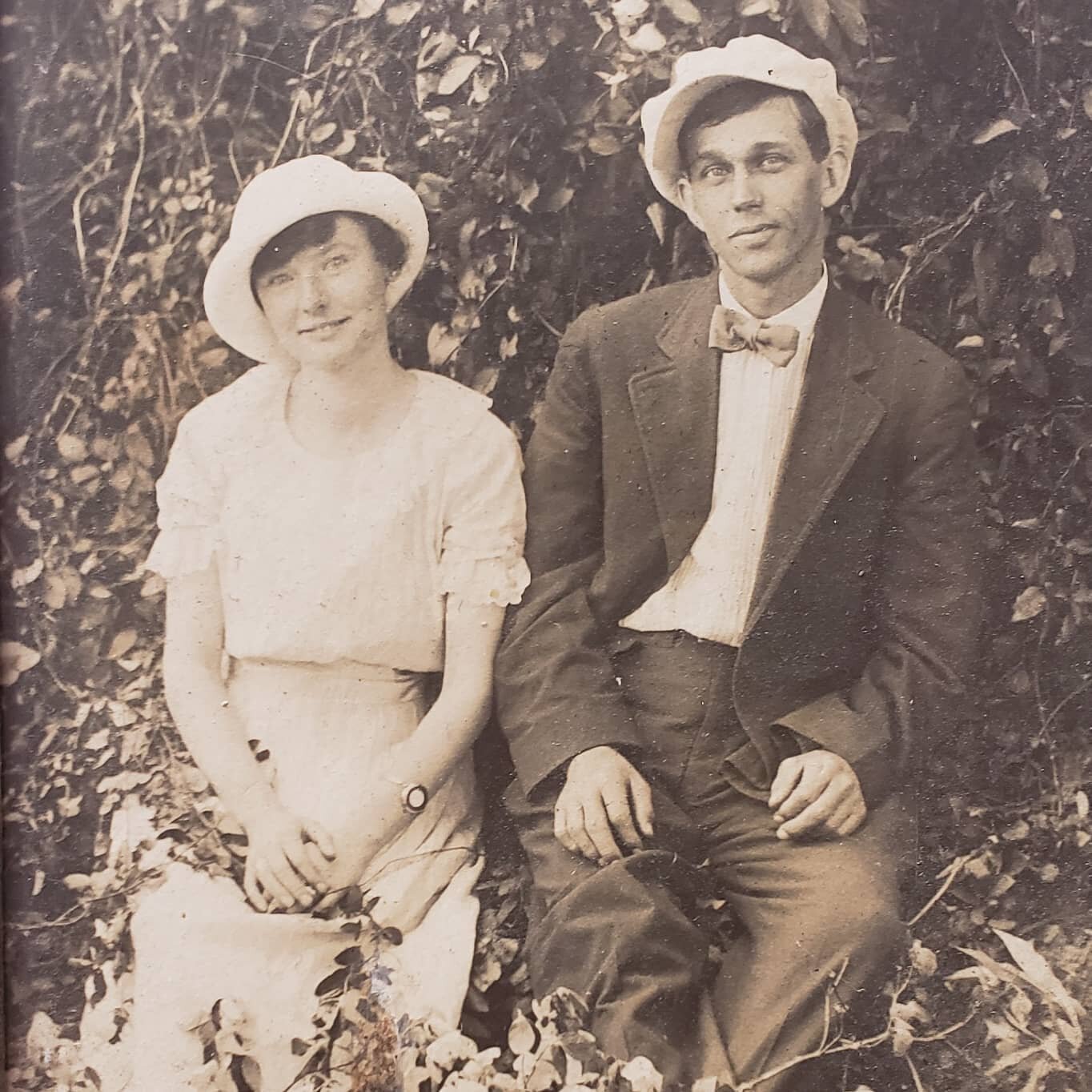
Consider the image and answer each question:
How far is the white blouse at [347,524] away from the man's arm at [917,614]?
1.25 feet

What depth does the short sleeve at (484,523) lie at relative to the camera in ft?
4.11

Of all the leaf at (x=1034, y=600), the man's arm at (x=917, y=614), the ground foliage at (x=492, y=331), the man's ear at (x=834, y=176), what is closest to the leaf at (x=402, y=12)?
the ground foliage at (x=492, y=331)

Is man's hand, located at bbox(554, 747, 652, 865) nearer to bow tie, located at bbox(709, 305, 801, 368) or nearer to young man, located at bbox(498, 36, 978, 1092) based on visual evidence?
young man, located at bbox(498, 36, 978, 1092)

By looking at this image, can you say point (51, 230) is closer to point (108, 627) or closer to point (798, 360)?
point (108, 627)

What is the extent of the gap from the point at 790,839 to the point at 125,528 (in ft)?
2.70

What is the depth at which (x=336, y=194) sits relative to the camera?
1.25 m

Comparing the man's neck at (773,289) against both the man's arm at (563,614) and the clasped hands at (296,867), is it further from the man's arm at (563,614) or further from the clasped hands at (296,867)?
the clasped hands at (296,867)

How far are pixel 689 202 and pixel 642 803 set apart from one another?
666mm

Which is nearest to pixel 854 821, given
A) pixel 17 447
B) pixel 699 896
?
pixel 699 896

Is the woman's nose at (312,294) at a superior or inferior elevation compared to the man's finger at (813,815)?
superior

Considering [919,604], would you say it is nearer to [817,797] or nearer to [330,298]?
[817,797]

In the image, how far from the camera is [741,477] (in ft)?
4.07

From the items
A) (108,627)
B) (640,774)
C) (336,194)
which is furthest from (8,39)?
(640,774)

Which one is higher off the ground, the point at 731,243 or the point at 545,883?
the point at 731,243
